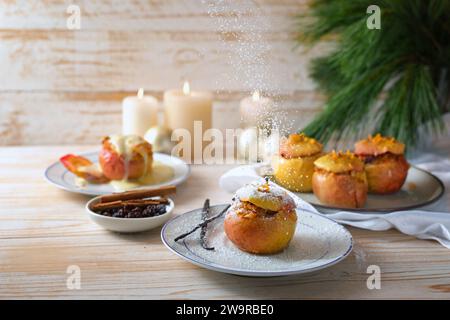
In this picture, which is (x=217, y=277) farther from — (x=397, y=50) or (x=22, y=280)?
(x=397, y=50)

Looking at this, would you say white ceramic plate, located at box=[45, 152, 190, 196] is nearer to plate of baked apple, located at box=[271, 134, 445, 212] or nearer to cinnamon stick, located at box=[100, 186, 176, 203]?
cinnamon stick, located at box=[100, 186, 176, 203]

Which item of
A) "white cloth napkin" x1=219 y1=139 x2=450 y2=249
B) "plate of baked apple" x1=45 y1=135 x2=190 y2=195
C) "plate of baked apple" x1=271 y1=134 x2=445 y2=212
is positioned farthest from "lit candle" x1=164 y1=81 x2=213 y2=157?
"white cloth napkin" x1=219 y1=139 x2=450 y2=249

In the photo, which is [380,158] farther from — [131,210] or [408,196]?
[131,210]

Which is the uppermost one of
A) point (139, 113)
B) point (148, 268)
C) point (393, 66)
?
point (393, 66)

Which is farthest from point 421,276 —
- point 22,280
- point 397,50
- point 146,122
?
point 146,122

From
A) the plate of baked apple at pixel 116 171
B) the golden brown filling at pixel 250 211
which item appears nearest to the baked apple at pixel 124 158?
the plate of baked apple at pixel 116 171

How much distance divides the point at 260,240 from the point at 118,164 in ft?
1.28

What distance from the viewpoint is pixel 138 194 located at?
2.95 feet

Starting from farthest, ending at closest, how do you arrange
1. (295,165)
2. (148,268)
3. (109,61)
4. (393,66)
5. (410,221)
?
(109,61)
(393,66)
(295,165)
(410,221)
(148,268)

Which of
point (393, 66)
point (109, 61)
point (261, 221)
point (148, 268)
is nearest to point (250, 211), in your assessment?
point (261, 221)

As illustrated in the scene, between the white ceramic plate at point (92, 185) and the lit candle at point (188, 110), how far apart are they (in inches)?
5.9

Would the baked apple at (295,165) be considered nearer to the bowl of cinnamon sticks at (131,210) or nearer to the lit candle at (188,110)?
the bowl of cinnamon sticks at (131,210)

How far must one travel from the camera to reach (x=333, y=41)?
1.46m

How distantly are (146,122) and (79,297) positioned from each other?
2.43ft
